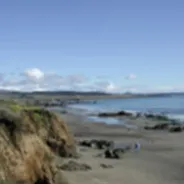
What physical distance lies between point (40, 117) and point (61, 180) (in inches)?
336

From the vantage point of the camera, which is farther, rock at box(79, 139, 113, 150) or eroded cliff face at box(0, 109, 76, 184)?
rock at box(79, 139, 113, 150)

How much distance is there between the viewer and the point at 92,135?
46406 millimetres

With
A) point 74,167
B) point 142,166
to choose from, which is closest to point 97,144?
point 142,166

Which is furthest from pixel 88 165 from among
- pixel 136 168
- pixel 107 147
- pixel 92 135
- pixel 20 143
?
pixel 92 135

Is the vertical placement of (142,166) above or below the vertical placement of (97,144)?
below

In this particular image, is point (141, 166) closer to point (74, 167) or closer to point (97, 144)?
point (74, 167)

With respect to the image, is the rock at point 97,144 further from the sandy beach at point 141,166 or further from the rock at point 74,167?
the rock at point 74,167

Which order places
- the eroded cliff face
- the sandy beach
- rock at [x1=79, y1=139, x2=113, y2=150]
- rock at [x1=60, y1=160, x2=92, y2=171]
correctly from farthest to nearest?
rock at [x1=79, y1=139, x2=113, y2=150] < rock at [x1=60, y1=160, x2=92, y2=171] < the sandy beach < the eroded cliff face

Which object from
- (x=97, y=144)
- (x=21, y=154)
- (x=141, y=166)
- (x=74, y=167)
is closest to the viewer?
(x=21, y=154)

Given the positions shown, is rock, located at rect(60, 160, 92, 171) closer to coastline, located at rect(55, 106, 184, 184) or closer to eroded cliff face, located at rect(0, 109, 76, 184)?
coastline, located at rect(55, 106, 184, 184)

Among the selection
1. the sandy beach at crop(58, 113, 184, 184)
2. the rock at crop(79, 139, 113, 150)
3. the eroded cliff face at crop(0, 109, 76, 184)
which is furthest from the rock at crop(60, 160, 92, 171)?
the rock at crop(79, 139, 113, 150)

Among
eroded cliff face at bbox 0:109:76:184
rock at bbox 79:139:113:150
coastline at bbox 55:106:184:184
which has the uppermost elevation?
eroded cliff face at bbox 0:109:76:184

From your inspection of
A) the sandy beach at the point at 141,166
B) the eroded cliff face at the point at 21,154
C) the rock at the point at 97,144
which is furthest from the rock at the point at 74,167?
the rock at the point at 97,144

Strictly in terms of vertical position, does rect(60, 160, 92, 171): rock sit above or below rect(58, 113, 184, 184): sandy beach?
above
